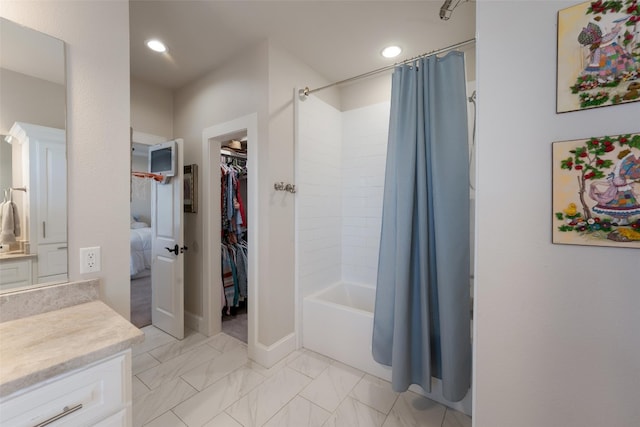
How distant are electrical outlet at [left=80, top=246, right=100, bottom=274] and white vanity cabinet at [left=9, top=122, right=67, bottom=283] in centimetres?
6

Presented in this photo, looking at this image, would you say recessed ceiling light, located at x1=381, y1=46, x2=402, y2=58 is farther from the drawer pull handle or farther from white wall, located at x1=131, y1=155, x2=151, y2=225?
white wall, located at x1=131, y1=155, x2=151, y2=225

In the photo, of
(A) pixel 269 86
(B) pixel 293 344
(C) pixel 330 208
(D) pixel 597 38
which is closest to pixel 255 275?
(B) pixel 293 344

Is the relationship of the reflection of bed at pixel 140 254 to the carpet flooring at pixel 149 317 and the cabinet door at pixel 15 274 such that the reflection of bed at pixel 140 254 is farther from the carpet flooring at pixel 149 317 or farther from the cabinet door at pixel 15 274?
the cabinet door at pixel 15 274

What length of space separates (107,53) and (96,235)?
0.90 m

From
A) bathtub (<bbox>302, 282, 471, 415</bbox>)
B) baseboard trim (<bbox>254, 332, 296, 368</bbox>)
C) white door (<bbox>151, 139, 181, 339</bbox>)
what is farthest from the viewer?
white door (<bbox>151, 139, 181, 339</bbox>)

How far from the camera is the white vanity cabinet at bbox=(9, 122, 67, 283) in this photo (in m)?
1.08

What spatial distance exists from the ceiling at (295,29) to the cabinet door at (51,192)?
123cm

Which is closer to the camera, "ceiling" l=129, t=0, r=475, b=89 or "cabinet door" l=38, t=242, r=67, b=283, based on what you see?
"cabinet door" l=38, t=242, r=67, b=283

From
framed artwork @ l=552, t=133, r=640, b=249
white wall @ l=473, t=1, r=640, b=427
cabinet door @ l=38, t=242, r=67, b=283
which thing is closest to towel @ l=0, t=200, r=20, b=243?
cabinet door @ l=38, t=242, r=67, b=283

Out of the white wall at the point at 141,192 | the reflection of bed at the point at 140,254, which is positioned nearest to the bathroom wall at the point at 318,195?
the reflection of bed at the point at 140,254

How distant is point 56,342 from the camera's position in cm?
86

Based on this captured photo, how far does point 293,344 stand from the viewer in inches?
89.9

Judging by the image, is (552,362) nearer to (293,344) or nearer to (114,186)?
(293,344)

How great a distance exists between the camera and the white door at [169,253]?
2430 mm
